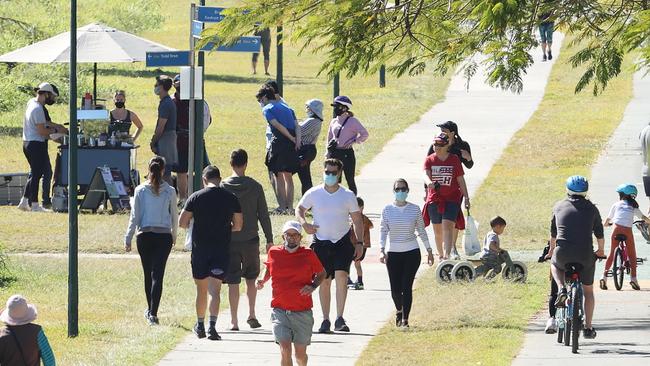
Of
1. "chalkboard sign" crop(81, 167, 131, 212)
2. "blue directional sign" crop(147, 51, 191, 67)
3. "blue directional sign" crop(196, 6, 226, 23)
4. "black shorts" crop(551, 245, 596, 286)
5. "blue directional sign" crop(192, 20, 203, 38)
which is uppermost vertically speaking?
"blue directional sign" crop(196, 6, 226, 23)

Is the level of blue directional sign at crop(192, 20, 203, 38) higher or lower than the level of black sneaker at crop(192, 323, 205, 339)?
higher

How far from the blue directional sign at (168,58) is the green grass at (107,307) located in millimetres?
2600

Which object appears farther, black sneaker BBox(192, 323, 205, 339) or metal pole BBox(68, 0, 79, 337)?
metal pole BBox(68, 0, 79, 337)

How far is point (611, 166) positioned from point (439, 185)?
11.4m

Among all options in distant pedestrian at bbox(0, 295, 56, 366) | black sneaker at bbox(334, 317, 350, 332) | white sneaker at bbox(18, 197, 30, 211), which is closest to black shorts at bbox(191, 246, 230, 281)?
black sneaker at bbox(334, 317, 350, 332)

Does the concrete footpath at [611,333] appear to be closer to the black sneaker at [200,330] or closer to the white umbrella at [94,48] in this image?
the black sneaker at [200,330]

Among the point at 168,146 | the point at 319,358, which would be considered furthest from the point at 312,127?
the point at 319,358

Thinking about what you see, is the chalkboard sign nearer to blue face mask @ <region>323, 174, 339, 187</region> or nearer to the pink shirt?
the pink shirt

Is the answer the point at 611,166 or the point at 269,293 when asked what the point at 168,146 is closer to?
the point at 269,293

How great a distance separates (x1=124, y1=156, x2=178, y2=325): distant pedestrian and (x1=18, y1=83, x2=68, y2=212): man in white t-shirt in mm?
7836

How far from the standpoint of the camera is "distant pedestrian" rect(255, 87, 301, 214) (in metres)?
21.8

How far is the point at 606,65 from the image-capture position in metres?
14.7

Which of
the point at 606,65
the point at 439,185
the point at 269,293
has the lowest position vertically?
the point at 269,293

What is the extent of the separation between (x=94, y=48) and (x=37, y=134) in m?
2.36
